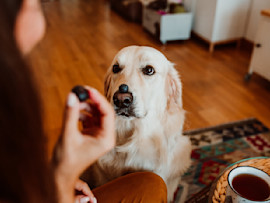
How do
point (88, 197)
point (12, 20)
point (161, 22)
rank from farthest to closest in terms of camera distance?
point (161, 22) < point (88, 197) < point (12, 20)

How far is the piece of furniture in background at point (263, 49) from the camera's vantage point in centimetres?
241

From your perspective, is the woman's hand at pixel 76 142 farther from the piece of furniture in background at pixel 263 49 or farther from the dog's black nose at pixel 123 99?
the piece of furniture in background at pixel 263 49

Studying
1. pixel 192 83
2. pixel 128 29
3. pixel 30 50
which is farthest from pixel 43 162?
pixel 128 29

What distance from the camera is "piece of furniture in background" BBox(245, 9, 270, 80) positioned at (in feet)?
7.91

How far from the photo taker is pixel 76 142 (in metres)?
0.56

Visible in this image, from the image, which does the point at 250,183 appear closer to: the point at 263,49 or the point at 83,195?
the point at 83,195

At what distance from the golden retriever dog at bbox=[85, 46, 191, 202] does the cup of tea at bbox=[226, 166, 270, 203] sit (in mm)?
475

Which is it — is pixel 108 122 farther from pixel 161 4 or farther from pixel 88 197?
pixel 161 4

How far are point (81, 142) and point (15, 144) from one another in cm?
23

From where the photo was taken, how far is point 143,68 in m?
1.22

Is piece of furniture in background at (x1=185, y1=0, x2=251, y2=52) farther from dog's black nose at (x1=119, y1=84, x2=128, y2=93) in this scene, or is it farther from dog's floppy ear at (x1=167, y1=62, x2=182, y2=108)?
dog's black nose at (x1=119, y1=84, x2=128, y2=93)

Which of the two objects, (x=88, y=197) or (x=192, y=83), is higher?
(x=88, y=197)

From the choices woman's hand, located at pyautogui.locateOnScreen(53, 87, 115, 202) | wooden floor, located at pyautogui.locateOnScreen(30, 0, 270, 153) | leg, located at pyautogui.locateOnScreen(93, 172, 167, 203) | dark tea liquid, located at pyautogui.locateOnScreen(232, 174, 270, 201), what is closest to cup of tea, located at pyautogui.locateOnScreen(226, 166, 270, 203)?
dark tea liquid, located at pyautogui.locateOnScreen(232, 174, 270, 201)

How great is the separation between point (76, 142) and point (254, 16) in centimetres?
351
